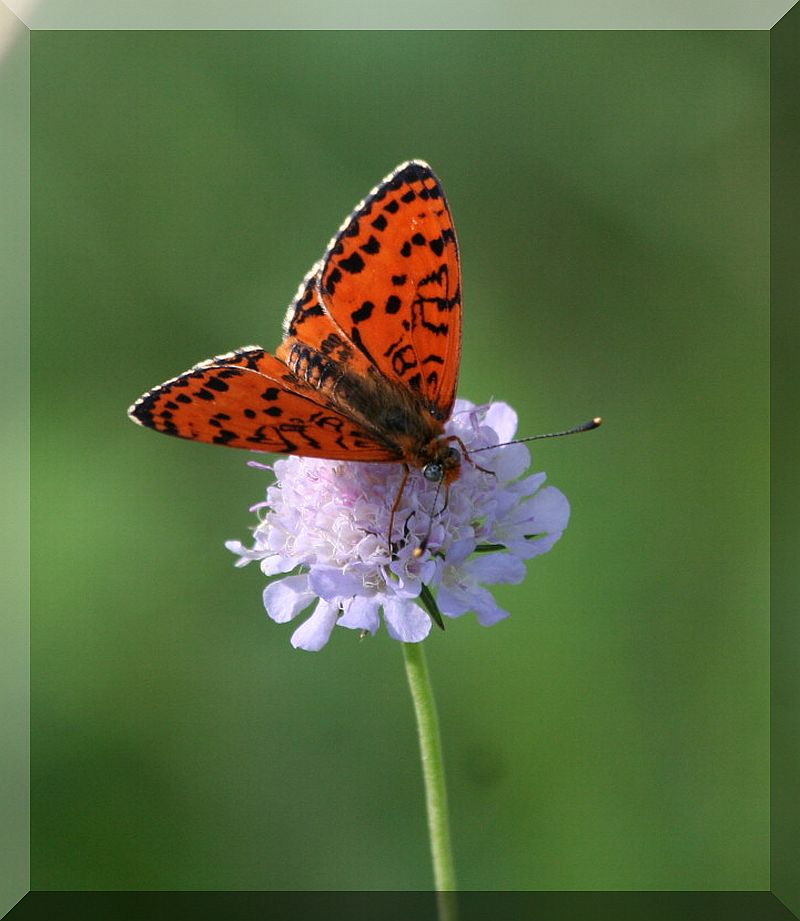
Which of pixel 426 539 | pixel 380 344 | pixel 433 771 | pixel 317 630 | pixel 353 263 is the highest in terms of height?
pixel 353 263

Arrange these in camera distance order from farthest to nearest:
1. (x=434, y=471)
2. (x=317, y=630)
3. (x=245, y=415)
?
(x=317, y=630) → (x=434, y=471) → (x=245, y=415)

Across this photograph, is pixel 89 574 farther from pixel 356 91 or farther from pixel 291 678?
pixel 356 91

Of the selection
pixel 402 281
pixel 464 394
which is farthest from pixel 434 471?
pixel 464 394

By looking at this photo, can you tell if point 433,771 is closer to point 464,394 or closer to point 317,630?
Answer: point 317,630

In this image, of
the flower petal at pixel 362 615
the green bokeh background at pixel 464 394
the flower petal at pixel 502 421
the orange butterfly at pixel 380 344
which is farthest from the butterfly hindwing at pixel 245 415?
the green bokeh background at pixel 464 394

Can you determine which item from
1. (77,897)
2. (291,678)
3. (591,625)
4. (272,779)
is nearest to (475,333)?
(591,625)

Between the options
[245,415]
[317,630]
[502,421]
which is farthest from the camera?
[502,421]
